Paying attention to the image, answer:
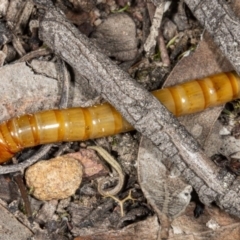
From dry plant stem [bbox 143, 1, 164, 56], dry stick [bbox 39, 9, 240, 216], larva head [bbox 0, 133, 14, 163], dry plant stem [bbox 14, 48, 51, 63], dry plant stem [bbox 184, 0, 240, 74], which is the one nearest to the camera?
dry stick [bbox 39, 9, 240, 216]

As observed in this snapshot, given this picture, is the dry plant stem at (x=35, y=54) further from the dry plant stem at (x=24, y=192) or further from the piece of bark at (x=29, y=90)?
the dry plant stem at (x=24, y=192)

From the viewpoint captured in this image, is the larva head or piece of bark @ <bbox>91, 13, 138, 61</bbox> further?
piece of bark @ <bbox>91, 13, 138, 61</bbox>

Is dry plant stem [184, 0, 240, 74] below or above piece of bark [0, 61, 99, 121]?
above

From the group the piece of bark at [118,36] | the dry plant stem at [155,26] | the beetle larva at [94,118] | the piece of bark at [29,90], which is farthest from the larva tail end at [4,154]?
the dry plant stem at [155,26]

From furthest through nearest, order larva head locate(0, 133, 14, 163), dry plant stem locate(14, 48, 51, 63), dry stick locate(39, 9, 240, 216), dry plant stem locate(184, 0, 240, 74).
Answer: dry plant stem locate(14, 48, 51, 63), dry plant stem locate(184, 0, 240, 74), larva head locate(0, 133, 14, 163), dry stick locate(39, 9, 240, 216)

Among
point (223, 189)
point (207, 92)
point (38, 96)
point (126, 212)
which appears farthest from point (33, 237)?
point (207, 92)

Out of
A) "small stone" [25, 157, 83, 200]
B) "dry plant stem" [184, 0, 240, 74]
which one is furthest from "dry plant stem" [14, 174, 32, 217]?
"dry plant stem" [184, 0, 240, 74]

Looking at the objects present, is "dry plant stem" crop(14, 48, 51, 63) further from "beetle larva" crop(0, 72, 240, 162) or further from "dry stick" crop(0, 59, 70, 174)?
"beetle larva" crop(0, 72, 240, 162)

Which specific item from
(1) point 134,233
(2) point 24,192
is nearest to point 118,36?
(2) point 24,192
